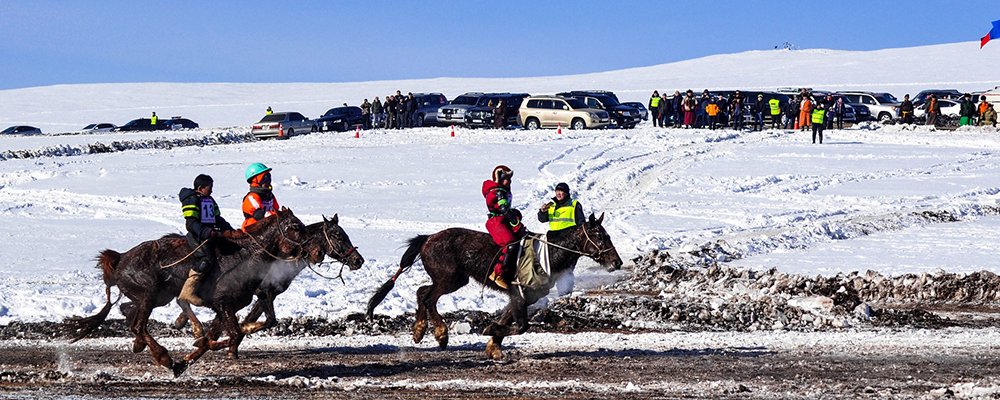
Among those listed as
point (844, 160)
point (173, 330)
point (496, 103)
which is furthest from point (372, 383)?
point (496, 103)

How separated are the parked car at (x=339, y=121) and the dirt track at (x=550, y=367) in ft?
132

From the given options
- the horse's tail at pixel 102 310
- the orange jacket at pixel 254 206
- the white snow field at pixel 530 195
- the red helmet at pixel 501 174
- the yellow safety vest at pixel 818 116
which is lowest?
the white snow field at pixel 530 195

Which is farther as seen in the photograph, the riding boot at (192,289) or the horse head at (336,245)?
the riding boot at (192,289)

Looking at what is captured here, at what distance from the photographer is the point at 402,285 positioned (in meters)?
16.8

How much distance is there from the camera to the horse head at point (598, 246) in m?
11.6

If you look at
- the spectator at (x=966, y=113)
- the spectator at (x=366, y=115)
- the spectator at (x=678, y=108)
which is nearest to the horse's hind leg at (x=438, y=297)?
the spectator at (x=678, y=108)

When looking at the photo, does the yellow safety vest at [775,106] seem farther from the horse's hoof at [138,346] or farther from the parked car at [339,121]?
the horse's hoof at [138,346]

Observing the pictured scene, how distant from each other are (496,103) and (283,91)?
198ft

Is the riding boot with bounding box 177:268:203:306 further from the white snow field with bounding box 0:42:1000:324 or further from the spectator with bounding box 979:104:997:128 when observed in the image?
the spectator with bounding box 979:104:997:128

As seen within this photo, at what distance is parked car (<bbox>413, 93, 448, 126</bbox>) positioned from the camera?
51781mm

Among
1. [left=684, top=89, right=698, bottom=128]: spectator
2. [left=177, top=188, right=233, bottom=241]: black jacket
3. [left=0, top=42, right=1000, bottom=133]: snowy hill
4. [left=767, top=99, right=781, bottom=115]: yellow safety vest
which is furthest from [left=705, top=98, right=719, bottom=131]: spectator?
[left=0, top=42, right=1000, bottom=133]: snowy hill

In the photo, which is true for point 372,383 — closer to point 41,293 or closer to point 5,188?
point 41,293

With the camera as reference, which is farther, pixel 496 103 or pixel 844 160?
pixel 496 103

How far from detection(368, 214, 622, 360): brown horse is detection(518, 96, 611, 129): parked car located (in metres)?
33.6
